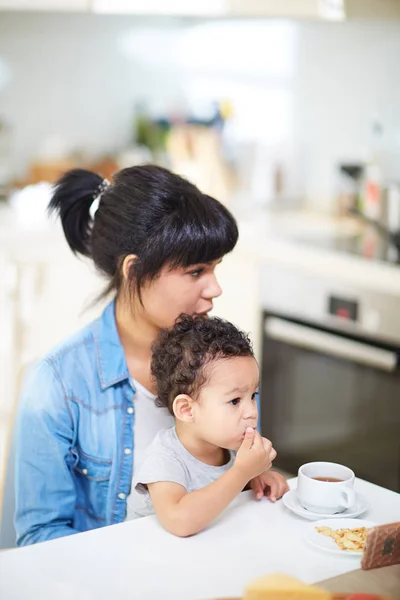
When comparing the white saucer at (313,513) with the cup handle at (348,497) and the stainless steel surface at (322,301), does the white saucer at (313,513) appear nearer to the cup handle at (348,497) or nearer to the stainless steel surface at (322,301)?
the cup handle at (348,497)

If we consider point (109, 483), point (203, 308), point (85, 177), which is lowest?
point (109, 483)

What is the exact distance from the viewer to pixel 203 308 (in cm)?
151

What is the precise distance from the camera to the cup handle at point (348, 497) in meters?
1.18

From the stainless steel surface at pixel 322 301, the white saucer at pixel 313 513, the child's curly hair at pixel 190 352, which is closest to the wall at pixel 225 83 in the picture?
the stainless steel surface at pixel 322 301

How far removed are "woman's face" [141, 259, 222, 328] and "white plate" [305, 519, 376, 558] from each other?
1.51 ft

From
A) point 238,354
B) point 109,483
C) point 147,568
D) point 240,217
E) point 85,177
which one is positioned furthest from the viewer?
point 240,217

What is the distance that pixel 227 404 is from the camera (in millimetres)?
1251

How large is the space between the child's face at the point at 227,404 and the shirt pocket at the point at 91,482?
9.5 inches

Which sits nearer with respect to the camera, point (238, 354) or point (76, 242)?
point (238, 354)

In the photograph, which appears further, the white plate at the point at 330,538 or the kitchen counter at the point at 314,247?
the kitchen counter at the point at 314,247

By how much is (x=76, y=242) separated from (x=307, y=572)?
833mm

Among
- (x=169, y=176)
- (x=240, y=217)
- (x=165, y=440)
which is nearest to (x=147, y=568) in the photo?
(x=165, y=440)

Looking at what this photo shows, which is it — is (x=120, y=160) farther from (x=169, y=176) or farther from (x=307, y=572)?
(x=307, y=572)

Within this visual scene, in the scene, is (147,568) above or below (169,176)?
below
